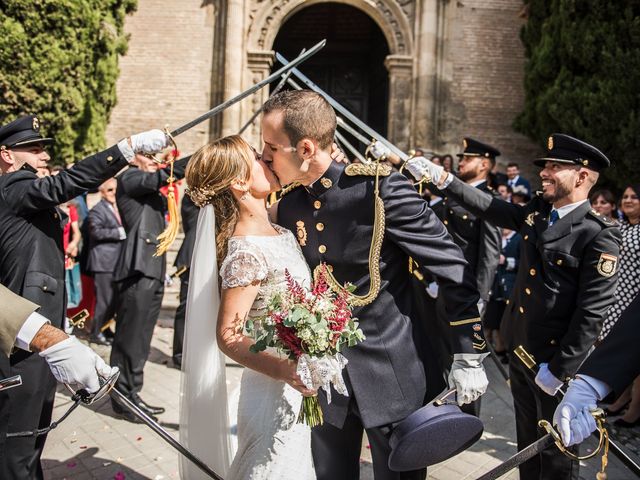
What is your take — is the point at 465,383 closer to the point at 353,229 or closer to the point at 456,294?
the point at 456,294

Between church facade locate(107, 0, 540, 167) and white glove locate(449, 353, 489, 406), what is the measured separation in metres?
10.2

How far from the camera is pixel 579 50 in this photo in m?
10.3

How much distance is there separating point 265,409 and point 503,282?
5512mm

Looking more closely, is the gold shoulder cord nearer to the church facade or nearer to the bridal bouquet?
the bridal bouquet

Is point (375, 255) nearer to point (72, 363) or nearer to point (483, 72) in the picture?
point (72, 363)

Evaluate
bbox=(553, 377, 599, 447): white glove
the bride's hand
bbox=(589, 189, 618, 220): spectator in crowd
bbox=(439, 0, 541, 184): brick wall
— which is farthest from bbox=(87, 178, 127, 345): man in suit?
bbox=(439, 0, 541, 184): brick wall

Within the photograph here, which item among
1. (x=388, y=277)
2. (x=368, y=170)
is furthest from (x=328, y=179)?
(x=388, y=277)

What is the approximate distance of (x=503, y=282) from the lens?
23.6 feet

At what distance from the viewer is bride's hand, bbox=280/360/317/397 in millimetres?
2143

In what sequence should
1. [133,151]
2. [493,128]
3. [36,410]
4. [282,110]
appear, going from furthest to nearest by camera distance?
1. [493,128]
2. [133,151]
3. [36,410]
4. [282,110]

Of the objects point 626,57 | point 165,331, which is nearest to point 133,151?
point 165,331

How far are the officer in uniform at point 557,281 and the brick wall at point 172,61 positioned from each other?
9.93 m

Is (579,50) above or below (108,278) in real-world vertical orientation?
above

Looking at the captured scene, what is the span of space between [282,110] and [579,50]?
9.88 meters
